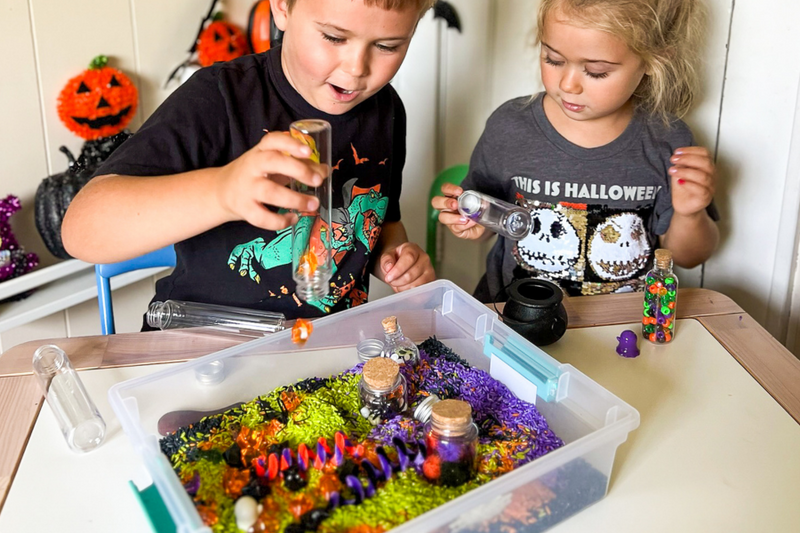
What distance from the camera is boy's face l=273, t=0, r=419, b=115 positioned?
815 millimetres

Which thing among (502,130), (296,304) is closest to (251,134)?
(296,304)

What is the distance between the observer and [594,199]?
3.89 feet

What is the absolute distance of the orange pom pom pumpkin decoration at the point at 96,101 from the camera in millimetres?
1337

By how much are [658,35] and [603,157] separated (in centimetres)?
21

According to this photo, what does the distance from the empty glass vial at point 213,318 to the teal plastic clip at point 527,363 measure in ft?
0.95

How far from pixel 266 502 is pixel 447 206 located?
1.95 feet

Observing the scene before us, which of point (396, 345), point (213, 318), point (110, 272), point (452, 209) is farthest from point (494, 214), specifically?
point (110, 272)

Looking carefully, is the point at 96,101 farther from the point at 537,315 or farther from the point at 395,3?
the point at 537,315

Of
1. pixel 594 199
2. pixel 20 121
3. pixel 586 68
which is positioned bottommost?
pixel 594 199

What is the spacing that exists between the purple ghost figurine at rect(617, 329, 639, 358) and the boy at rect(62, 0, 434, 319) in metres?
0.32

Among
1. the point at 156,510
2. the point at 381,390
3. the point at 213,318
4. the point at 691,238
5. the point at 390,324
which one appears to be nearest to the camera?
the point at 156,510

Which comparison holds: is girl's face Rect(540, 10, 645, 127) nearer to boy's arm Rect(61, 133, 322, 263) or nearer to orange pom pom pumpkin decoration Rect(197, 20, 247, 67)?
boy's arm Rect(61, 133, 322, 263)

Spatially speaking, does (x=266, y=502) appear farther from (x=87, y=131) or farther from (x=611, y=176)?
(x=87, y=131)

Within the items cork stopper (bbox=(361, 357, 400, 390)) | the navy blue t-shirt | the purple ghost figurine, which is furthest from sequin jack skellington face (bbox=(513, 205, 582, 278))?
cork stopper (bbox=(361, 357, 400, 390))
